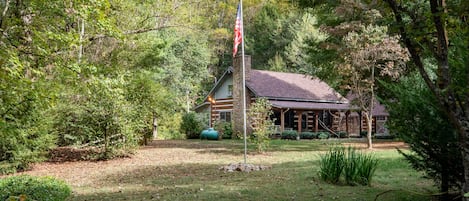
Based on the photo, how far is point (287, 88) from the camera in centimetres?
2891

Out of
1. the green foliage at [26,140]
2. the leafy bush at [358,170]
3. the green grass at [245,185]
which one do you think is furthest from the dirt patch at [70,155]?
the leafy bush at [358,170]

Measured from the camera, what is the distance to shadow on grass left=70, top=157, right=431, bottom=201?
6.65 m

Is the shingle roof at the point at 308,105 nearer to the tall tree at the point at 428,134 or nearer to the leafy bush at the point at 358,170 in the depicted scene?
the leafy bush at the point at 358,170

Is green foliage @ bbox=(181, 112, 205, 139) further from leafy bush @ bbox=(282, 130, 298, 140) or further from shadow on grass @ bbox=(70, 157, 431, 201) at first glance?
shadow on grass @ bbox=(70, 157, 431, 201)

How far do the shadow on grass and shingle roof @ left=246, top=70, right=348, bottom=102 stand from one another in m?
16.6

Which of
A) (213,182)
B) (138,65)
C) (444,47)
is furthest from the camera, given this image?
(138,65)

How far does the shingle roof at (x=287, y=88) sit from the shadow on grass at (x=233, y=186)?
Result: 54.5 feet

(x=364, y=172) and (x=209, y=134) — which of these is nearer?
(x=364, y=172)

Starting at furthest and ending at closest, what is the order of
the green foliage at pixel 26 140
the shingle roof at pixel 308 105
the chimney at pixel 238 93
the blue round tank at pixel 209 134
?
the shingle roof at pixel 308 105 → the blue round tank at pixel 209 134 → the chimney at pixel 238 93 → the green foliage at pixel 26 140

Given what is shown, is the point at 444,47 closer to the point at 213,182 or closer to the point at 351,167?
the point at 351,167

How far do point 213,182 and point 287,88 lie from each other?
2115 centimetres

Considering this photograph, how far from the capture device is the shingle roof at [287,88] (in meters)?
27.2

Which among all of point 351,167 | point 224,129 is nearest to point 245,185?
point 351,167

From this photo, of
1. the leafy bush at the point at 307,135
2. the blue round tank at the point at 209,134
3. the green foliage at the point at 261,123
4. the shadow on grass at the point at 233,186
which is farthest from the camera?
the leafy bush at the point at 307,135
